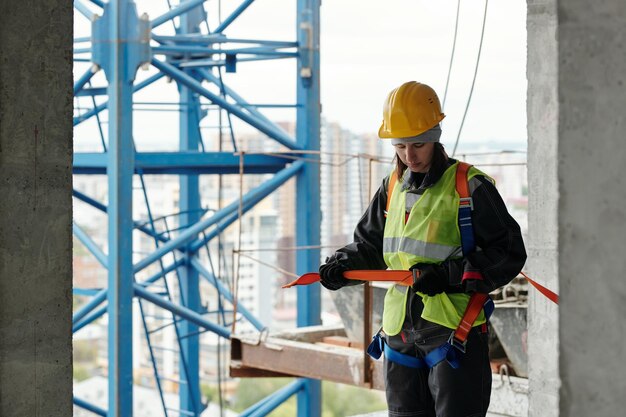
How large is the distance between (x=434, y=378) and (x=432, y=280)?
1.45 ft

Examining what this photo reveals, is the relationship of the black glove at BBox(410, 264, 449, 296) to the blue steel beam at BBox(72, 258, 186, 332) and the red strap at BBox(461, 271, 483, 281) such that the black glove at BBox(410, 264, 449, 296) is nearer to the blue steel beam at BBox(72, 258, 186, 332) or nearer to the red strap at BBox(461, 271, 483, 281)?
the red strap at BBox(461, 271, 483, 281)

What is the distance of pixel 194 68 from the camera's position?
17.0m

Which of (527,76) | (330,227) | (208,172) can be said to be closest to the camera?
(527,76)

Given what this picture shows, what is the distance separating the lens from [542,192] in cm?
627

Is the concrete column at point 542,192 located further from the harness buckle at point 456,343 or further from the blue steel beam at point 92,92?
the blue steel beam at point 92,92

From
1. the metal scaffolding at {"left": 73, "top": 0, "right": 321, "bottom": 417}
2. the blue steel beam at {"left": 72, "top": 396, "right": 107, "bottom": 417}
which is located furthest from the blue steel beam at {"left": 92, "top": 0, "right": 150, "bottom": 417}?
the blue steel beam at {"left": 72, "top": 396, "right": 107, "bottom": 417}

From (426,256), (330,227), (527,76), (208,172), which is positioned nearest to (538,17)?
(527,76)

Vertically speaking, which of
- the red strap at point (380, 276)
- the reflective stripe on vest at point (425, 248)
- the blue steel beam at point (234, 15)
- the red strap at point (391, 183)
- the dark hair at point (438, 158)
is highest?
the blue steel beam at point (234, 15)

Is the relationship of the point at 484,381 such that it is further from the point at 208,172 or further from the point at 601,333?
the point at 208,172

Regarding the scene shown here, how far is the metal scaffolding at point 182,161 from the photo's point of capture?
46.0 ft

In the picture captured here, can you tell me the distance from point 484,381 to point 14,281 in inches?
83.7

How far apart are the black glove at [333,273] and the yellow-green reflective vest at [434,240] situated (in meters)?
0.31

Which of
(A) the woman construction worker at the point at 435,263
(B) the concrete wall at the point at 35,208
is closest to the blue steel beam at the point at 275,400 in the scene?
(A) the woman construction worker at the point at 435,263

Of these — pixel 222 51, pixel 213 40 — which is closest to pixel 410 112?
pixel 213 40
